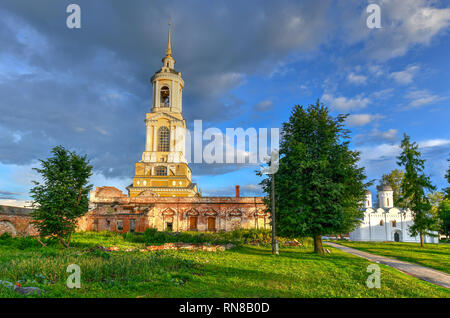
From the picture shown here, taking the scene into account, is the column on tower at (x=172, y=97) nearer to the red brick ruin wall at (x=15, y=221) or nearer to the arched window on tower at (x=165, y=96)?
the arched window on tower at (x=165, y=96)

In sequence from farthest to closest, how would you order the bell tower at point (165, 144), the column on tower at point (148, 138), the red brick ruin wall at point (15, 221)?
1. the column on tower at point (148, 138)
2. the bell tower at point (165, 144)
3. the red brick ruin wall at point (15, 221)

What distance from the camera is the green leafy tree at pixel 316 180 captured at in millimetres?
16297

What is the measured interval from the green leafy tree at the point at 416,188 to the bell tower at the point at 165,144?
31088mm

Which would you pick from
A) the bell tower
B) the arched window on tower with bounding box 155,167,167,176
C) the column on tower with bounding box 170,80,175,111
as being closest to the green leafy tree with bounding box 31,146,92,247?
the bell tower

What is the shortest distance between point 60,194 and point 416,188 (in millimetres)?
32498

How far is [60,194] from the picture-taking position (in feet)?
55.4

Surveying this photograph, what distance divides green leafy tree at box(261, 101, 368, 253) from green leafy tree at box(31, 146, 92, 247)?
1294 cm

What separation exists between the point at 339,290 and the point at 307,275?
207 cm

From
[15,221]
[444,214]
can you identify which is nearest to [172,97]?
[15,221]


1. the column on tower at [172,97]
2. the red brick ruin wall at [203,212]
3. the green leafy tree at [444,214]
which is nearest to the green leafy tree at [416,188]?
the red brick ruin wall at [203,212]

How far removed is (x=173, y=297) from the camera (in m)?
7.20

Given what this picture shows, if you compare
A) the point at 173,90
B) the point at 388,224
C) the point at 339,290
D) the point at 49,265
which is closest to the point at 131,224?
the point at 49,265

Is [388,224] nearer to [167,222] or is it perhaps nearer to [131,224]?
[167,222]

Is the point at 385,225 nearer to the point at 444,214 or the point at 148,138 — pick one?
the point at 444,214
